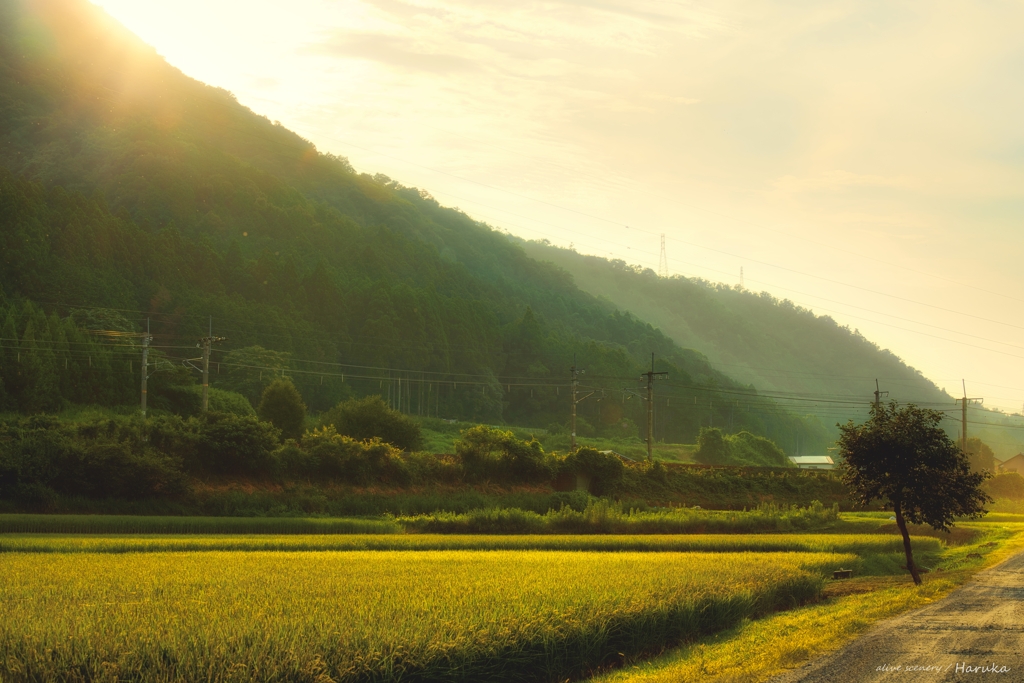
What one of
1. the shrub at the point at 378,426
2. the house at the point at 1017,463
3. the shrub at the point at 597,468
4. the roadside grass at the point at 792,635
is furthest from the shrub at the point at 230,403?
the house at the point at 1017,463

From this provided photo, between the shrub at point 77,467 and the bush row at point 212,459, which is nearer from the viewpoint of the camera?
the shrub at point 77,467

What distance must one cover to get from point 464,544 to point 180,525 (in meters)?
11.2

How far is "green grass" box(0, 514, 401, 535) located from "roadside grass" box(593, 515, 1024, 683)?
1914 centimetres

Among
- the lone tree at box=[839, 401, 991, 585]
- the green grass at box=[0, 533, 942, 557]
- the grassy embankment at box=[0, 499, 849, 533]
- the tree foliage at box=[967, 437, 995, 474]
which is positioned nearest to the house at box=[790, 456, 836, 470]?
the tree foliage at box=[967, 437, 995, 474]

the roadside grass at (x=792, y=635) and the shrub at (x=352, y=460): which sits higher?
the shrub at (x=352, y=460)

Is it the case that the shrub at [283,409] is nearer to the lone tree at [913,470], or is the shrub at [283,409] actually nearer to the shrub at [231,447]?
the shrub at [231,447]

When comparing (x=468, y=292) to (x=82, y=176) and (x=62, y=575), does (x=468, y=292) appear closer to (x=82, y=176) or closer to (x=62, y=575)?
(x=82, y=176)

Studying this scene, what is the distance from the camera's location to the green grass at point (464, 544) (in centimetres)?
2278

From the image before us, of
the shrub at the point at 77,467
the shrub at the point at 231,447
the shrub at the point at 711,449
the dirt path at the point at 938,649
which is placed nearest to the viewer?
the dirt path at the point at 938,649

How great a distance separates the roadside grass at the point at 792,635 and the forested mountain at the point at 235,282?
2375 inches

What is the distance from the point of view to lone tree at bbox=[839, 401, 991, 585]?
80.6ft

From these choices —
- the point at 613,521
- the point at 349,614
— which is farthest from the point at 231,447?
the point at 349,614

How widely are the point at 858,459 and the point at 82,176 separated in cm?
13824

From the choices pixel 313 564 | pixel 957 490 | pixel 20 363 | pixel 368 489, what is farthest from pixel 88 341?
pixel 957 490
